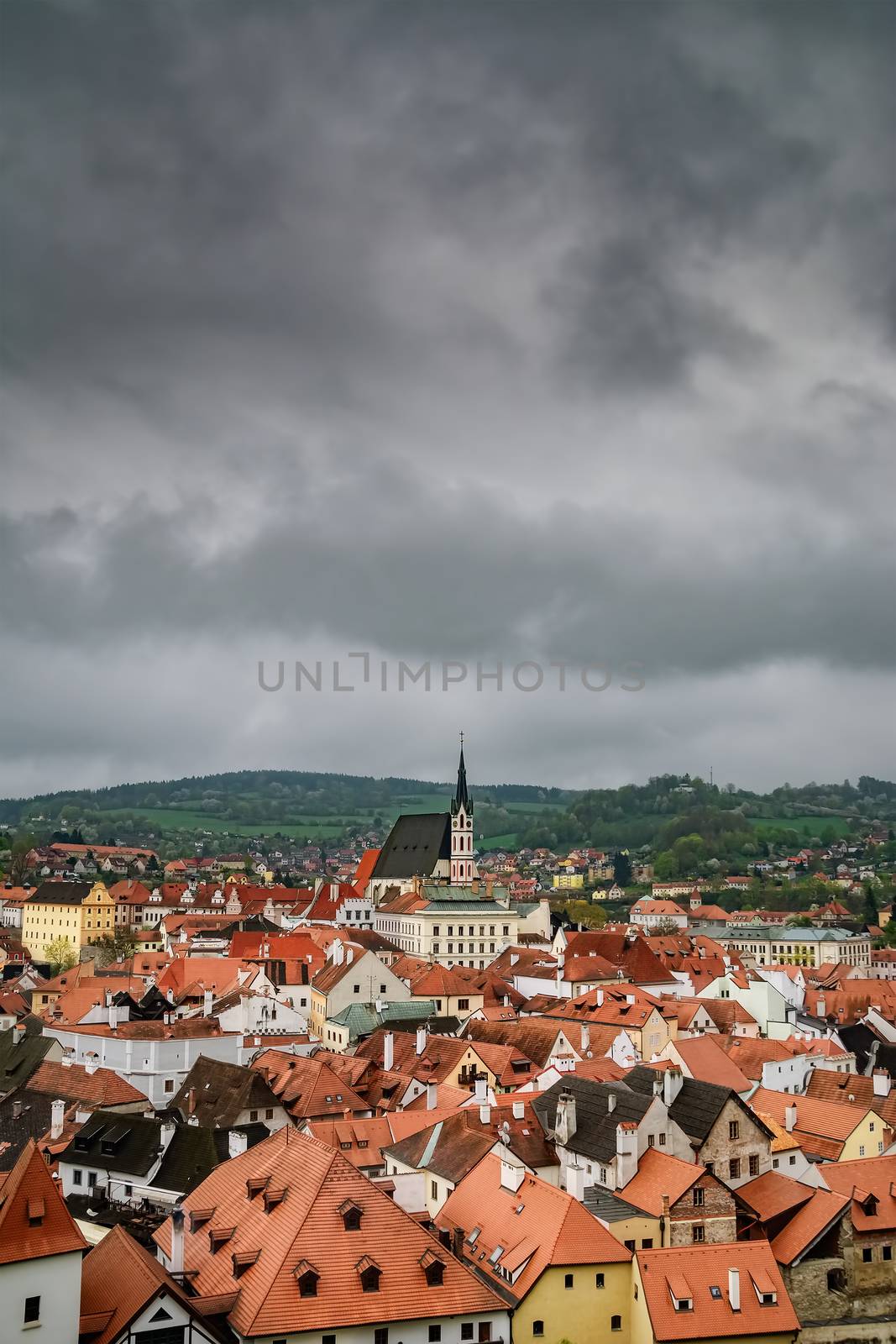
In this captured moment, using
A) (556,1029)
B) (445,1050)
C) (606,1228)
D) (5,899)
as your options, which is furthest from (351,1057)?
(5,899)

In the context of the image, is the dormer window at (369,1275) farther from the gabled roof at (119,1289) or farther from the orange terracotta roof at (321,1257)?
the gabled roof at (119,1289)

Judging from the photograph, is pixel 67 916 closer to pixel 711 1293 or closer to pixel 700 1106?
pixel 700 1106

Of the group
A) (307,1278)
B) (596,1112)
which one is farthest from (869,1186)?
(307,1278)

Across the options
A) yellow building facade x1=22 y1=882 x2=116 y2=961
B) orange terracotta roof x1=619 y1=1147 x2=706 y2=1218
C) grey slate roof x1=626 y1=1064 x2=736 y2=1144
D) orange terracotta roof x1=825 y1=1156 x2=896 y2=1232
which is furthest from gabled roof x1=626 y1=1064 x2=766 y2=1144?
yellow building facade x1=22 y1=882 x2=116 y2=961

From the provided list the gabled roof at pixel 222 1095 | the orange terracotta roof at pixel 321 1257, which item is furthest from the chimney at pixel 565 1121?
the gabled roof at pixel 222 1095

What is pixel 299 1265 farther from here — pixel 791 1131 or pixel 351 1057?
pixel 351 1057
